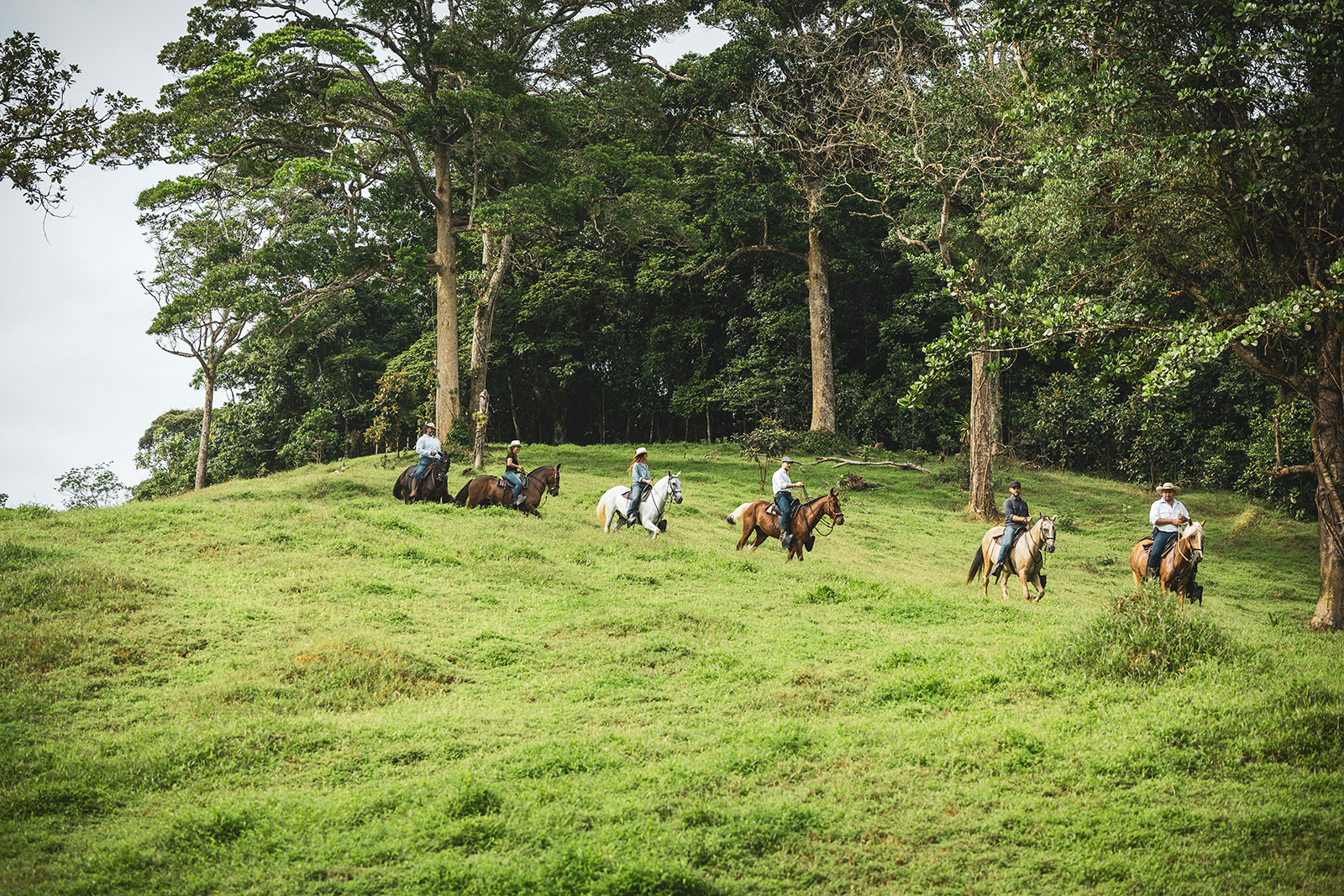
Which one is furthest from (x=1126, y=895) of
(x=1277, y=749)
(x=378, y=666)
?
(x=378, y=666)

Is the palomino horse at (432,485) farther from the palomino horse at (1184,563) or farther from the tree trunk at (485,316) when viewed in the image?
the palomino horse at (1184,563)

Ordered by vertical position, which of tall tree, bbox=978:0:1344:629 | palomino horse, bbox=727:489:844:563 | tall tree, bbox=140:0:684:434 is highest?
tall tree, bbox=140:0:684:434

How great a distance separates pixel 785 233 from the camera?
33.1 m

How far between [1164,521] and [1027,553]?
2.04 m

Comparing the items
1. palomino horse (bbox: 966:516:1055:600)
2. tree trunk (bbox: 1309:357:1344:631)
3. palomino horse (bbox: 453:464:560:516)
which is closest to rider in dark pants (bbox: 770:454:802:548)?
palomino horse (bbox: 966:516:1055:600)

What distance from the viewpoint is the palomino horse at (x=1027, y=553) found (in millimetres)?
14171

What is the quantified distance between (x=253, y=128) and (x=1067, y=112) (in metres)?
20.8

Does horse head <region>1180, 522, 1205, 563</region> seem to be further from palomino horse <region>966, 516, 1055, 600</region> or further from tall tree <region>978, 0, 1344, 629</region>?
palomino horse <region>966, 516, 1055, 600</region>

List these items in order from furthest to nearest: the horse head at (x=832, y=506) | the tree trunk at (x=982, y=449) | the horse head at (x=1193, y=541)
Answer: the tree trunk at (x=982, y=449) → the horse head at (x=832, y=506) → the horse head at (x=1193, y=541)

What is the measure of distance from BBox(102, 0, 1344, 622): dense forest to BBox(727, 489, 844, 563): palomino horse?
13.5 feet

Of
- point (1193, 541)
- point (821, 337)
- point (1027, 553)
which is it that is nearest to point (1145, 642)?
point (1193, 541)

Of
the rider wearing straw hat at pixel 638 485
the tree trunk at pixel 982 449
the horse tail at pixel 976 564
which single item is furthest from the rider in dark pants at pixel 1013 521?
the tree trunk at pixel 982 449

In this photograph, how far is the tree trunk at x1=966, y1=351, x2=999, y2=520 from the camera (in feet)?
80.3

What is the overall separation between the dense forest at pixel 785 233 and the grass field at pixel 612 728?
4139mm
